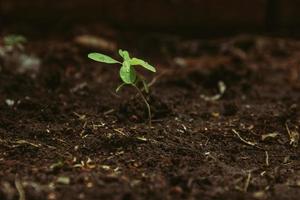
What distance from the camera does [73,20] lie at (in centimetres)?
339

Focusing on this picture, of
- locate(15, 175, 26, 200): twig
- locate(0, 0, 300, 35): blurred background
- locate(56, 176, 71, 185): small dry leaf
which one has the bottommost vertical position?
locate(15, 175, 26, 200): twig

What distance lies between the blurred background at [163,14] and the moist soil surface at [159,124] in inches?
10.3

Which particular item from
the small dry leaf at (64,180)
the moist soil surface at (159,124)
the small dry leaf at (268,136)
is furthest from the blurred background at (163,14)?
the small dry leaf at (64,180)

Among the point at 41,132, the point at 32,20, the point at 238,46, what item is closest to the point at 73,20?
the point at 32,20

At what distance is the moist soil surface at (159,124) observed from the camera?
1515 millimetres

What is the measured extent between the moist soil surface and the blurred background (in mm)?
261

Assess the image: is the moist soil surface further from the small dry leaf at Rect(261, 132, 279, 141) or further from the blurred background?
the blurred background

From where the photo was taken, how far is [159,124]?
2.00 m

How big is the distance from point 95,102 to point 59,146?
50 centimetres

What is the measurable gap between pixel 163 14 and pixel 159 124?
155 centimetres

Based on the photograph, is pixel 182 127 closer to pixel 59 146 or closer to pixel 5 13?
pixel 59 146

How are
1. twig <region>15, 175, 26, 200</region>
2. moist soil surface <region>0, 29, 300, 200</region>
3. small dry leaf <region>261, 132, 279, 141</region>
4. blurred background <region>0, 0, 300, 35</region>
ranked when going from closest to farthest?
twig <region>15, 175, 26, 200</region>, moist soil surface <region>0, 29, 300, 200</region>, small dry leaf <region>261, 132, 279, 141</region>, blurred background <region>0, 0, 300, 35</region>

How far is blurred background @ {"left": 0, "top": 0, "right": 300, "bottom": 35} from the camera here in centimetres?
337

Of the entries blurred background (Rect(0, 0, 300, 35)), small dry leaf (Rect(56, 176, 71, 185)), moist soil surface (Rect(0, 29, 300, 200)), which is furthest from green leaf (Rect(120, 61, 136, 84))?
blurred background (Rect(0, 0, 300, 35))
